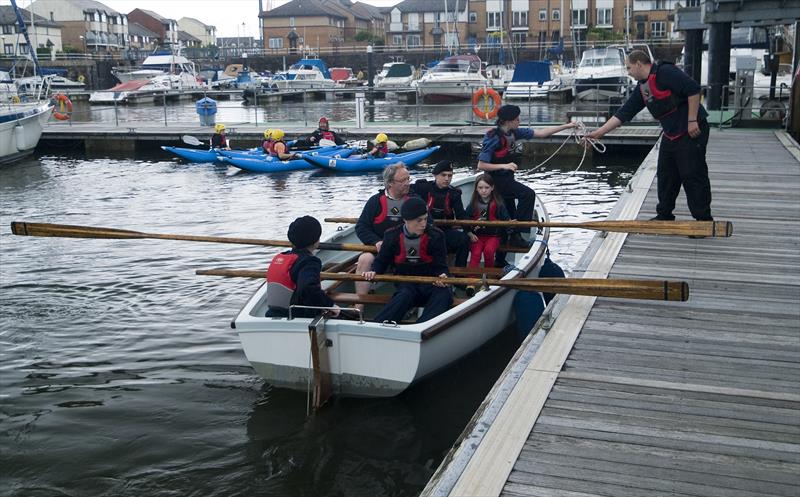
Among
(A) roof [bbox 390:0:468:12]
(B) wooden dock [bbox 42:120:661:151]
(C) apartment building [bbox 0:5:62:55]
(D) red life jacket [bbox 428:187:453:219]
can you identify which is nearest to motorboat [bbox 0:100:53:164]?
(B) wooden dock [bbox 42:120:661:151]

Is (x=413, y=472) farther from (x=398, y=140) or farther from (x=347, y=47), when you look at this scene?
(x=347, y=47)

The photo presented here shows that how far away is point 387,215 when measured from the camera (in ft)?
27.6

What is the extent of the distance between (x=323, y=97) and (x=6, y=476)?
5215cm

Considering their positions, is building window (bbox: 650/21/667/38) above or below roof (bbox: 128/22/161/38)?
below

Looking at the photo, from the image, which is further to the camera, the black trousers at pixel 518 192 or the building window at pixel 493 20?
the building window at pixel 493 20

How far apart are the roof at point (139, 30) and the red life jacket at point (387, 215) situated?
342ft

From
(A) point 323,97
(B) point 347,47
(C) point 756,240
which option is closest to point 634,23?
(B) point 347,47

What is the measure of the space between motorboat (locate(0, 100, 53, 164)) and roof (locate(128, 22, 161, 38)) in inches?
3202

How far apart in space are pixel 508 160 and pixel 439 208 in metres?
1.32

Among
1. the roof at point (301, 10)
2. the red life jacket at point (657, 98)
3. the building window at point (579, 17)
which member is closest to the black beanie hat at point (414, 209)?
the red life jacket at point (657, 98)

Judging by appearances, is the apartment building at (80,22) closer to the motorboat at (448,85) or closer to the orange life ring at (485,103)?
the motorboat at (448,85)

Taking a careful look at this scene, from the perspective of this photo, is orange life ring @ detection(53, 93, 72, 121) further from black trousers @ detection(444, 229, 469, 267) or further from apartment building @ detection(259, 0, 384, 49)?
apartment building @ detection(259, 0, 384, 49)

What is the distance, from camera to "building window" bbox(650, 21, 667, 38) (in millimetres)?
78188

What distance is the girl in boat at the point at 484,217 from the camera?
907 cm
